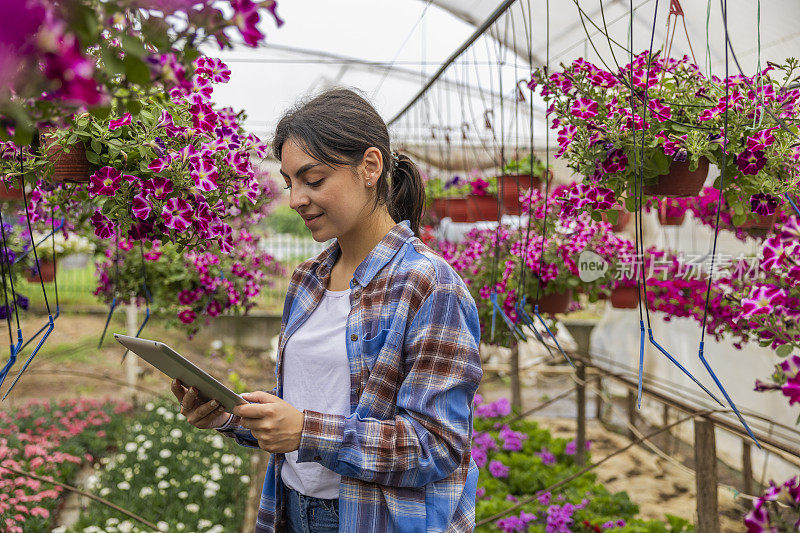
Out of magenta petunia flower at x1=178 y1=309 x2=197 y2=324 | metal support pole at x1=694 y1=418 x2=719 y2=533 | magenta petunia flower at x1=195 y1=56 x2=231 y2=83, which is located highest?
magenta petunia flower at x1=195 y1=56 x2=231 y2=83

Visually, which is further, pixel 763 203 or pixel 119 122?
A: pixel 763 203

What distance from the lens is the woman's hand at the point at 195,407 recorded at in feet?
3.61

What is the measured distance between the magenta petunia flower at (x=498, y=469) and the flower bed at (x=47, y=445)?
80.6 inches

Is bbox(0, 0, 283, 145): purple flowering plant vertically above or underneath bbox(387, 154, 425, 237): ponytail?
above

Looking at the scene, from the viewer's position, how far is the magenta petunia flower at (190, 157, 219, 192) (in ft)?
3.82

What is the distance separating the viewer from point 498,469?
3.44 m

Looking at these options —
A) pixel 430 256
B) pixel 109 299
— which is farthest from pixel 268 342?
pixel 430 256

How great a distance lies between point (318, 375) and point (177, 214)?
381mm

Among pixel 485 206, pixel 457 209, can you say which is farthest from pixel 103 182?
pixel 457 209

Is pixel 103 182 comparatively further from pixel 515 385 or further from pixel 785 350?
pixel 515 385

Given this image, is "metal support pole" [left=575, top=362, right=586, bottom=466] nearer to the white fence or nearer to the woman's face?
the woman's face

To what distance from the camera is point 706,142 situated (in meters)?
1.23

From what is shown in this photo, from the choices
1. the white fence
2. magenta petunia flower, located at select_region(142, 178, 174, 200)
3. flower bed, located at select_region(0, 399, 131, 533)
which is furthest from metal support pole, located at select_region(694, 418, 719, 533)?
the white fence

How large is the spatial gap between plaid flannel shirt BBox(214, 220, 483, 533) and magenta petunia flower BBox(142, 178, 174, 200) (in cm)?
39
